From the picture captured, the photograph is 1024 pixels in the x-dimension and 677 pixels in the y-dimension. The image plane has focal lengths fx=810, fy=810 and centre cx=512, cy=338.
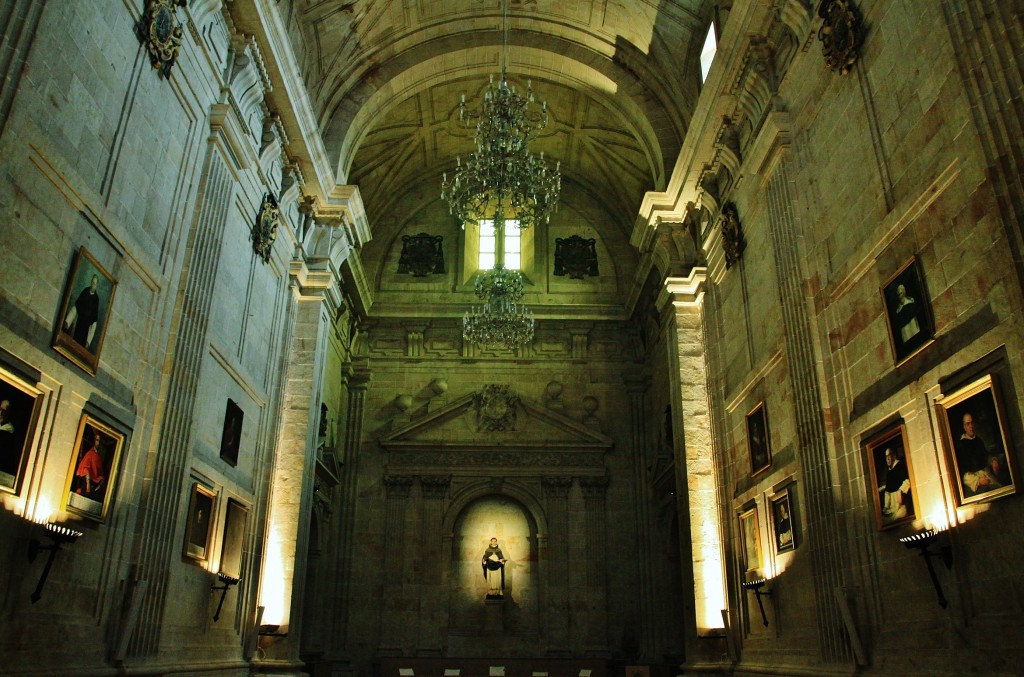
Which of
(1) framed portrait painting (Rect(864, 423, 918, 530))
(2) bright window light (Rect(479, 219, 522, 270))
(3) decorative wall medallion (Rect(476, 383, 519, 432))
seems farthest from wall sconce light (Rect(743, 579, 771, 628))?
(2) bright window light (Rect(479, 219, 522, 270))

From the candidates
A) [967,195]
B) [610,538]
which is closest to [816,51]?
[967,195]

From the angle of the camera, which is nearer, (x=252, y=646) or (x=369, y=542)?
(x=252, y=646)

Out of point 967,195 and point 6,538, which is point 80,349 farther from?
point 967,195

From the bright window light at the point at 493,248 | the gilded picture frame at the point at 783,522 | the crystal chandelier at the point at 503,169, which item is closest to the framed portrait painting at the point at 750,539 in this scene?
the gilded picture frame at the point at 783,522

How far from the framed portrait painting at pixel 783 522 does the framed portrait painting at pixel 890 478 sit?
1992mm

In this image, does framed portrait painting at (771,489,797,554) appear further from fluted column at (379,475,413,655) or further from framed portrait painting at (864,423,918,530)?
fluted column at (379,475,413,655)

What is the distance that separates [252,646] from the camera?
440 inches

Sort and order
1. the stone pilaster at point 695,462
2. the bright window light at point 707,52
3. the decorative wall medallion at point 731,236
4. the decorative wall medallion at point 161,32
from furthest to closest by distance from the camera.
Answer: the bright window light at point 707,52 < the stone pilaster at point 695,462 < the decorative wall medallion at point 731,236 < the decorative wall medallion at point 161,32

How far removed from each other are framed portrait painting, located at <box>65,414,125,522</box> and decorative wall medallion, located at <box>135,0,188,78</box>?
12.1 feet

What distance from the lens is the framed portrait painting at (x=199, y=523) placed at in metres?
9.23

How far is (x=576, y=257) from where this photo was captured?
816 inches

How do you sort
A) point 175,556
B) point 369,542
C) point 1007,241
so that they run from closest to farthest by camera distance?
point 1007,241
point 175,556
point 369,542

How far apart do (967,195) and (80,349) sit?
23.5ft

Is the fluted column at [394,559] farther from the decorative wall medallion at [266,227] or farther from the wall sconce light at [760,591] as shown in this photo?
the wall sconce light at [760,591]
